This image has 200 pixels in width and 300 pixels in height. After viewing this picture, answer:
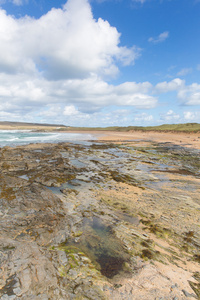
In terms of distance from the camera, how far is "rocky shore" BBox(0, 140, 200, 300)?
394 centimetres

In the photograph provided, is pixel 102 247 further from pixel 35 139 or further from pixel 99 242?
pixel 35 139

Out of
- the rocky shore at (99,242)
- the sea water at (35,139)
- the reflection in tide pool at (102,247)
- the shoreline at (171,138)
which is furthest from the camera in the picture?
the sea water at (35,139)

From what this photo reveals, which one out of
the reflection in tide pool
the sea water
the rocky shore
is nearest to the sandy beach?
the sea water

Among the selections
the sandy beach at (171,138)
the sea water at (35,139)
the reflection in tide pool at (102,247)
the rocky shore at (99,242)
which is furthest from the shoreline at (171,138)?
the reflection in tide pool at (102,247)

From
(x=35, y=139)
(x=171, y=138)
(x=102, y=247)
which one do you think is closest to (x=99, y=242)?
(x=102, y=247)

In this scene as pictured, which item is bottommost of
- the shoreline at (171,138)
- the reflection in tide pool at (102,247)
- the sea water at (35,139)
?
the reflection in tide pool at (102,247)

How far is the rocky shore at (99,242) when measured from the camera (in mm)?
3939

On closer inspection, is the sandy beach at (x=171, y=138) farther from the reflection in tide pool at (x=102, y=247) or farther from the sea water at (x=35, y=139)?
the reflection in tide pool at (x=102, y=247)

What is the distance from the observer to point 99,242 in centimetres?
587

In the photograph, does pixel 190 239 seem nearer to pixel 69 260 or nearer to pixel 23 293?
pixel 69 260

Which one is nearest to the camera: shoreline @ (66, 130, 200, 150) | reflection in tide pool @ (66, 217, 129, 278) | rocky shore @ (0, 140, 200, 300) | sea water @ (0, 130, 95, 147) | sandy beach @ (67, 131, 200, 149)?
rocky shore @ (0, 140, 200, 300)

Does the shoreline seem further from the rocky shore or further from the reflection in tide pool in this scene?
the reflection in tide pool

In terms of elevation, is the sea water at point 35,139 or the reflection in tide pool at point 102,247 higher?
the sea water at point 35,139

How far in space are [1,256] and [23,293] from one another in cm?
137
